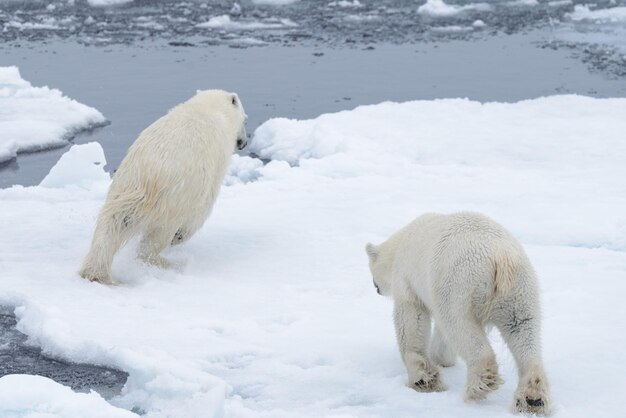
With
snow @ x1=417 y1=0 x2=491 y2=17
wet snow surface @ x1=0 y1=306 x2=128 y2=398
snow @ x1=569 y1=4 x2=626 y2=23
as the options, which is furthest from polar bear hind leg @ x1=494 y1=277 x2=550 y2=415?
snow @ x1=417 y1=0 x2=491 y2=17

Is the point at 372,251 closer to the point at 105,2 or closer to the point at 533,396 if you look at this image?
the point at 533,396


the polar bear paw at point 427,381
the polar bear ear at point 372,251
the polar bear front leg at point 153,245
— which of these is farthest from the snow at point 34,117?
the polar bear paw at point 427,381

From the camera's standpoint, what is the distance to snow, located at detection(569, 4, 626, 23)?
1689cm

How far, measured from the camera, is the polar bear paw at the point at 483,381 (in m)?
4.06

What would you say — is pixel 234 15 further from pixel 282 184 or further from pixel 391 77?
pixel 282 184

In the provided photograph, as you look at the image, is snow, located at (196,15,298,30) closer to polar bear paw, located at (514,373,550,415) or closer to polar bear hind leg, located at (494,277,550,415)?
polar bear hind leg, located at (494,277,550,415)

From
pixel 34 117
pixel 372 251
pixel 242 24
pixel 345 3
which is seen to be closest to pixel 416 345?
pixel 372 251

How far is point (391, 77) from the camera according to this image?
14.1 meters

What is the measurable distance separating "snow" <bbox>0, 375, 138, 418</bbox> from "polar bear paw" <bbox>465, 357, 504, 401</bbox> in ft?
4.36

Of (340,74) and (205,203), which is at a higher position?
(205,203)

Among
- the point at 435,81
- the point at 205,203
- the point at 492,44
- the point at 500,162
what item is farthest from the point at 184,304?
the point at 492,44

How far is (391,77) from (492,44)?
8.06 feet

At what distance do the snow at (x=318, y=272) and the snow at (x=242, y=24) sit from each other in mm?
6637

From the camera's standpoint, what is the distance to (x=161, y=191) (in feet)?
20.4
